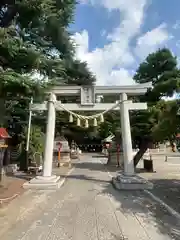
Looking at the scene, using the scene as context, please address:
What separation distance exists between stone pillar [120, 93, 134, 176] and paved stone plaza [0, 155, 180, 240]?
6.51 feet

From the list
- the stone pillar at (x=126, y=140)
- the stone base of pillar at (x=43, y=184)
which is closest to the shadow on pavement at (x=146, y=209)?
the stone pillar at (x=126, y=140)

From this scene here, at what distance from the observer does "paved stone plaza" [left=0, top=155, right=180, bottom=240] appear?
4539 mm

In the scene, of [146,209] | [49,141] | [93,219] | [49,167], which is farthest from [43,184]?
[146,209]

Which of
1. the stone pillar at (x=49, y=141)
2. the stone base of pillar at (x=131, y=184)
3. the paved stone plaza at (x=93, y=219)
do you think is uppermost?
the stone pillar at (x=49, y=141)

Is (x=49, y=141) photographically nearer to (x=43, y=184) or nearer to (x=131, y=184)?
(x=43, y=184)

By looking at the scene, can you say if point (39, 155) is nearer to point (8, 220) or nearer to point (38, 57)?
point (38, 57)

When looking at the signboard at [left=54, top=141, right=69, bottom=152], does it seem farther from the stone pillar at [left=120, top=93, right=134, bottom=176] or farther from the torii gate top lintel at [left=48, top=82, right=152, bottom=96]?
the stone pillar at [left=120, top=93, right=134, bottom=176]

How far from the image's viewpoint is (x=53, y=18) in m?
11.9

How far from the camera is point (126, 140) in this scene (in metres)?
10.6

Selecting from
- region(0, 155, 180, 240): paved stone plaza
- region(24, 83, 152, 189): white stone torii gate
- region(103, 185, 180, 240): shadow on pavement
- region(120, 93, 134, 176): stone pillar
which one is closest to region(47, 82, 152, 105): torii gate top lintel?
region(24, 83, 152, 189): white stone torii gate

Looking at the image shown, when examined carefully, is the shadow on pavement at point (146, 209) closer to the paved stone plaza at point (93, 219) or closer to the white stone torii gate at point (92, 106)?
the paved stone plaza at point (93, 219)

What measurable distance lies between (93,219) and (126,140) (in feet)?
17.8

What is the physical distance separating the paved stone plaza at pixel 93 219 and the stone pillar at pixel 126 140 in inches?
78.1

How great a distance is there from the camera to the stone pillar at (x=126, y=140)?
405 inches
